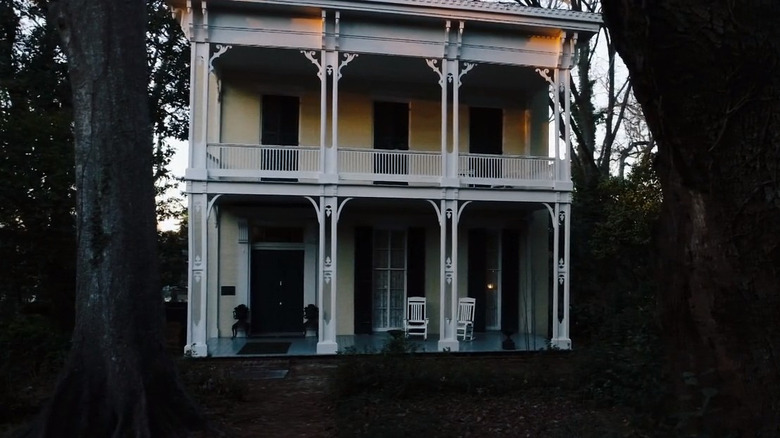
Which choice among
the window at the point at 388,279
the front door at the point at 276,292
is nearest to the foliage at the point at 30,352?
the front door at the point at 276,292

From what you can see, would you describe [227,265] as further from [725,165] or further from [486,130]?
[725,165]

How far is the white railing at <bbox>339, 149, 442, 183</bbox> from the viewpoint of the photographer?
12.4 meters

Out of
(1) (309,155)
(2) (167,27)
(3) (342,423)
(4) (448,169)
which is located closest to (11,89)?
(2) (167,27)

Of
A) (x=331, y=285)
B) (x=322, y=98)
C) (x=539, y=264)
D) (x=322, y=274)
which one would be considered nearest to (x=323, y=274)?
(x=322, y=274)

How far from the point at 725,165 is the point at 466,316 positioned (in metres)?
10.7

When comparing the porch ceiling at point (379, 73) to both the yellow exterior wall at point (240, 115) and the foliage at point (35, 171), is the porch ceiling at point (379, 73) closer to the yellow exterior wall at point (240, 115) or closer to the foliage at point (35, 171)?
the yellow exterior wall at point (240, 115)

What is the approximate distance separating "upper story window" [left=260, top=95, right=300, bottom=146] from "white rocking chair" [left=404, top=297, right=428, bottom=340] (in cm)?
454

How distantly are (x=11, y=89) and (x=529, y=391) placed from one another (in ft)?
42.4

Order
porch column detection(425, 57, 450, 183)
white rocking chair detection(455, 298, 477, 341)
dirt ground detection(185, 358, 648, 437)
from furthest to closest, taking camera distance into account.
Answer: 1. white rocking chair detection(455, 298, 477, 341)
2. porch column detection(425, 57, 450, 183)
3. dirt ground detection(185, 358, 648, 437)

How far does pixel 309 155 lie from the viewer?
41.4ft

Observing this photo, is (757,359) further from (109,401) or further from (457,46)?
(457,46)

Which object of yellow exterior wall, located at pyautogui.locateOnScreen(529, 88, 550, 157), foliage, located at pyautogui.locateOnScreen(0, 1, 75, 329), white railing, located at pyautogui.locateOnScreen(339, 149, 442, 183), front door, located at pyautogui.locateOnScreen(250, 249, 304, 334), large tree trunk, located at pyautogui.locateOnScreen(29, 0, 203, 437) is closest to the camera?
large tree trunk, located at pyautogui.locateOnScreen(29, 0, 203, 437)

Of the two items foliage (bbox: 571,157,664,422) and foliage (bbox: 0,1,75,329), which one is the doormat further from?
foliage (bbox: 571,157,664,422)

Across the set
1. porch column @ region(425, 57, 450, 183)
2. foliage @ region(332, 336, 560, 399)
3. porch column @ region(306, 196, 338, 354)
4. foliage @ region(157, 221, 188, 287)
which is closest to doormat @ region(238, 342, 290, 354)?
porch column @ region(306, 196, 338, 354)
